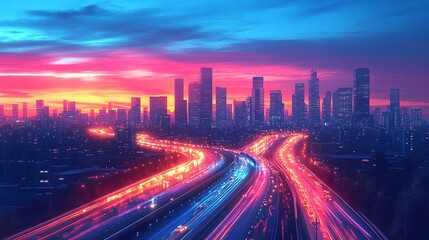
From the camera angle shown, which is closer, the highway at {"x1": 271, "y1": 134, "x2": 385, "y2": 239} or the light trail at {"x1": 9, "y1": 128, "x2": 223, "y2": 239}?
the highway at {"x1": 271, "y1": 134, "x2": 385, "y2": 239}

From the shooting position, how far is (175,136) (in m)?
90.8

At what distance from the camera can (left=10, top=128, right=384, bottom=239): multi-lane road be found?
19.7m

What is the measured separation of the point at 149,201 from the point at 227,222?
6503 millimetres

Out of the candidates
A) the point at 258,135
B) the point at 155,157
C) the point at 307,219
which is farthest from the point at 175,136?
the point at 307,219

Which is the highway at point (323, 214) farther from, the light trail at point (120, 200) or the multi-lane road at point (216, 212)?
the light trail at point (120, 200)

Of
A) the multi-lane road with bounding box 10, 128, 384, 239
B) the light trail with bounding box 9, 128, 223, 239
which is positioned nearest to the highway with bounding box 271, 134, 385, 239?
the multi-lane road with bounding box 10, 128, 384, 239

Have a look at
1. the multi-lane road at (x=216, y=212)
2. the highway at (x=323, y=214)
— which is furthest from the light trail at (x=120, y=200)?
the highway at (x=323, y=214)

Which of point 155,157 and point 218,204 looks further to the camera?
point 155,157

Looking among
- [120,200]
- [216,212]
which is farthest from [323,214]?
[120,200]

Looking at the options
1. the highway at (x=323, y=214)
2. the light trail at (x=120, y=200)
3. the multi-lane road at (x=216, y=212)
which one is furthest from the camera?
the light trail at (x=120, y=200)

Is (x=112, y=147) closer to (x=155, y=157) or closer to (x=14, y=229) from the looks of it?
(x=155, y=157)

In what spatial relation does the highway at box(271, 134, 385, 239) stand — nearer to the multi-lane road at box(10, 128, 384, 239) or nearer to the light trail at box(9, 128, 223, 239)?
the multi-lane road at box(10, 128, 384, 239)

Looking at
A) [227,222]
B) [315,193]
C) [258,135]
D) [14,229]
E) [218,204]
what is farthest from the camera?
[258,135]

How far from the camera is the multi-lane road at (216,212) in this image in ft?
64.5
